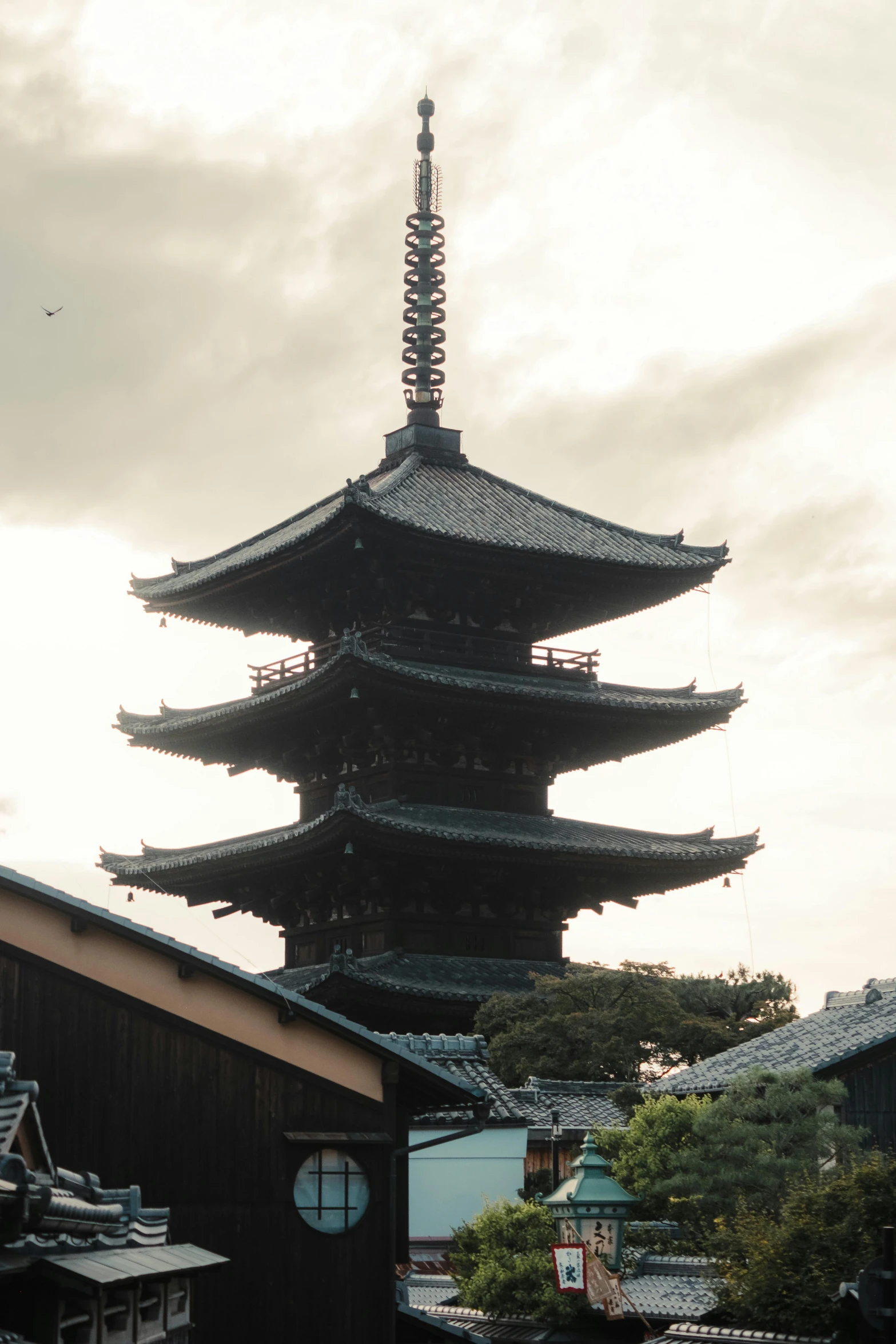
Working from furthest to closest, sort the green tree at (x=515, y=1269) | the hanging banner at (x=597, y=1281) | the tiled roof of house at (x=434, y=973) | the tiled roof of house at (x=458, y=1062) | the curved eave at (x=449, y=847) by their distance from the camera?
1. the curved eave at (x=449, y=847)
2. the tiled roof of house at (x=434, y=973)
3. the tiled roof of house at (x=458, y=1062)
4. the green tree at (x=515, y=1269)
5. the hanging banner at (x=597, y=1281)

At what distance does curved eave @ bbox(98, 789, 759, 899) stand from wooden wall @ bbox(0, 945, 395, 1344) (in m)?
20.5

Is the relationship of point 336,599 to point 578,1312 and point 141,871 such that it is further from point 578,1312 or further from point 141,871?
point 578,1312

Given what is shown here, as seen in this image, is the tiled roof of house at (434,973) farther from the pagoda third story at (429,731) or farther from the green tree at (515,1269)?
the green tree at (515,1269)

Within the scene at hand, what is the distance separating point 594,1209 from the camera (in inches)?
998

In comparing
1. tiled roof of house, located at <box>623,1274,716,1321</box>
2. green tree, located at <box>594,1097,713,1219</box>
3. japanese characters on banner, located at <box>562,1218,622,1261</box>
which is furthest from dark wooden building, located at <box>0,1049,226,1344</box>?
green tree, located at <box>594,1097,713,1219</box>

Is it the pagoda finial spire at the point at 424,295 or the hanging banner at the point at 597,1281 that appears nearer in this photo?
the hanging banner at the point at 597,1281

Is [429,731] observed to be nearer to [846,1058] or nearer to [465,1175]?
[465,1175]

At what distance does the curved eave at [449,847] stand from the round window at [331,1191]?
20.4 metres

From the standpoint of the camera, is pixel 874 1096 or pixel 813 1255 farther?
pixel 874 1096

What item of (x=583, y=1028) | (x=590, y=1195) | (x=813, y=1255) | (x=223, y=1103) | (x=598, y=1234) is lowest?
(x=813, y=1255)

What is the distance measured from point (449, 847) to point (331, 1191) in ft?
74.8

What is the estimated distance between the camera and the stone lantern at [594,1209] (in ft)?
82.8

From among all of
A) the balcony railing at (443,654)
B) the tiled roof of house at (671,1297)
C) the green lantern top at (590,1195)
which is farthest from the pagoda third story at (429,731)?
the green lantern top at (590,1195)

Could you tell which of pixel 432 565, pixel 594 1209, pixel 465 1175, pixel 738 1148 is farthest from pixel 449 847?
pixel 594 1209
